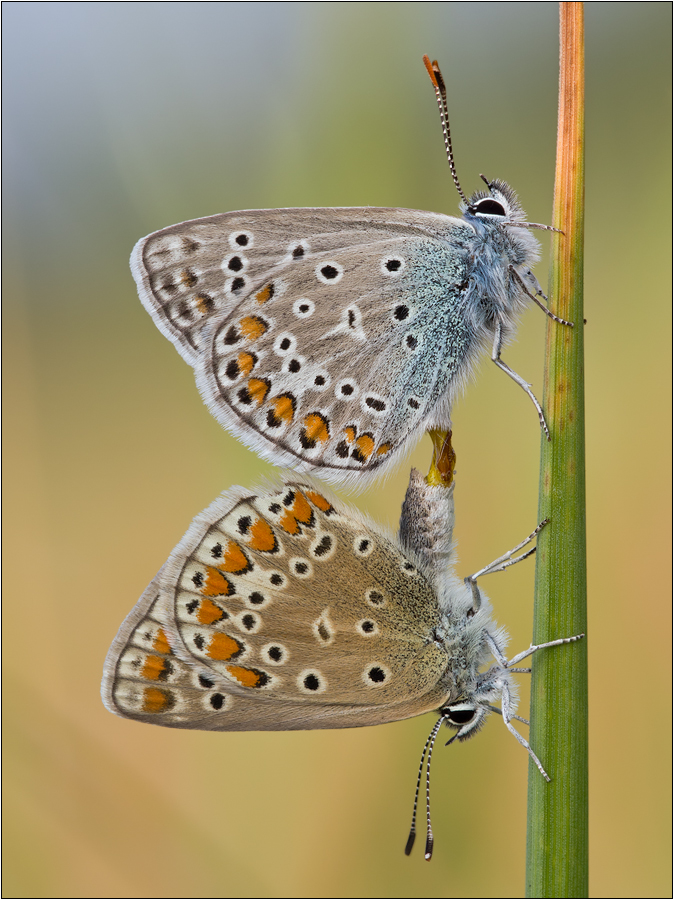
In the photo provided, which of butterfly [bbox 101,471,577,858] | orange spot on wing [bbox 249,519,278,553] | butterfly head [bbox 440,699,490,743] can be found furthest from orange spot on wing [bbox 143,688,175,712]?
butterfly head [bbox 440,699,490,743]

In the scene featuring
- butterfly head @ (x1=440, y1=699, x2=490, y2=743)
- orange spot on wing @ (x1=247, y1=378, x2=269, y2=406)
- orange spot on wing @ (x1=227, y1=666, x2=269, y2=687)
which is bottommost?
butterfly head @ (x1=440, y1=699, x2=490, y2=743)

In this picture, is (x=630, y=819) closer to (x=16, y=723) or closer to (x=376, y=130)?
(x=16, y=723)

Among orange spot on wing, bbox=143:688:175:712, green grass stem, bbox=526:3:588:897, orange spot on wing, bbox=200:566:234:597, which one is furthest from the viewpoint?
orange spot on wing, bbox=200:566:234:597

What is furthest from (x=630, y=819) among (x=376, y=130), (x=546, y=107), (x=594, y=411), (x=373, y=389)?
(x=546, y=107)

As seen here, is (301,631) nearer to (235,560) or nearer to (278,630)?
(278,630)

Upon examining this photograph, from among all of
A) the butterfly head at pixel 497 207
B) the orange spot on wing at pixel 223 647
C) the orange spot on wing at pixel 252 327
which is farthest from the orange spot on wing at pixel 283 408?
the butterfly head at pixel 497 207

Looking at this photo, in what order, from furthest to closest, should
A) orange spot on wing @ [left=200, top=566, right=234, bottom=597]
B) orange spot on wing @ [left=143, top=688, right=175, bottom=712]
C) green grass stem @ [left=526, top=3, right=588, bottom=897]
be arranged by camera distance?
orange spot on wing @ [left=200, top=566, right=234, bottom=597], orange spot on wing @ [left=143, top=688, right=175, bottom=712], green grass stem @ [left=526, top=3, right=588, bottom=897]

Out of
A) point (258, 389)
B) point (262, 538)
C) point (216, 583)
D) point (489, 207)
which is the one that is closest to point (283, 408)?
point (258, 389)

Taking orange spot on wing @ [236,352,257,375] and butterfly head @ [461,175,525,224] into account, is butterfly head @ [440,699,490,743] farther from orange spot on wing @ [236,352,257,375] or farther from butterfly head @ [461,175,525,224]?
butterfly head @ [461,175,525,224]
